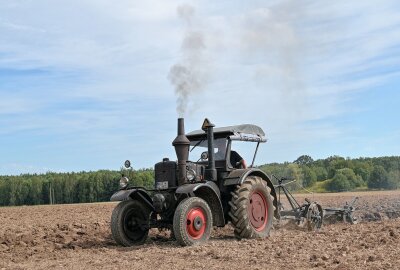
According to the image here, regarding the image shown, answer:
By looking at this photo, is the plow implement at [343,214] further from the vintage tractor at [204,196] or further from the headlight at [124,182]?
the headlight at [124,182]

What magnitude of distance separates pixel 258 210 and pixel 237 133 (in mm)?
1855

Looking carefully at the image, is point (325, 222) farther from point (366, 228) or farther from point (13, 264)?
point (13, 264)

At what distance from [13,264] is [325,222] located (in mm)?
8985

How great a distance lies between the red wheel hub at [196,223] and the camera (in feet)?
35.7

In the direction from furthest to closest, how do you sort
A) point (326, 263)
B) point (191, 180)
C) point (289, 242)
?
1. point (191, 180)
2. point (289, 242)
3. point (326, 263)

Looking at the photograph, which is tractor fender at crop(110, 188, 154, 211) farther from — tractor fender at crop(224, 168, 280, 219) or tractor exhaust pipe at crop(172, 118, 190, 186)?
tractor fender at crop(224, 168, 280, 219)

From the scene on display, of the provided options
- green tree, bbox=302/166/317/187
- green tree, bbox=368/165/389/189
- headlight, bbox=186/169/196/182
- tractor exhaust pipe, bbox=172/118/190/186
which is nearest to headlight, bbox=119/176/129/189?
tractor exhaust pipe, bbox=172/118/190/186

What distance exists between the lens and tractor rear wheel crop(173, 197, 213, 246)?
10617mm

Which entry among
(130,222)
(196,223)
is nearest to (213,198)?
(196,223)

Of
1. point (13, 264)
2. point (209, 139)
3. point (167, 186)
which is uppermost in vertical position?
point (209, 139)

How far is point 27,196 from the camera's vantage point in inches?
3671

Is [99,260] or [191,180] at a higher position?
[191,180]

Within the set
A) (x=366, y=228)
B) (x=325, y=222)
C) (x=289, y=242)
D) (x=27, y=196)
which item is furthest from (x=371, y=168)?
(x=27, y=196)

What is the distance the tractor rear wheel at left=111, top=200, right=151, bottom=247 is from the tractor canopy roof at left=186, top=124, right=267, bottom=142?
2182 millimetres
